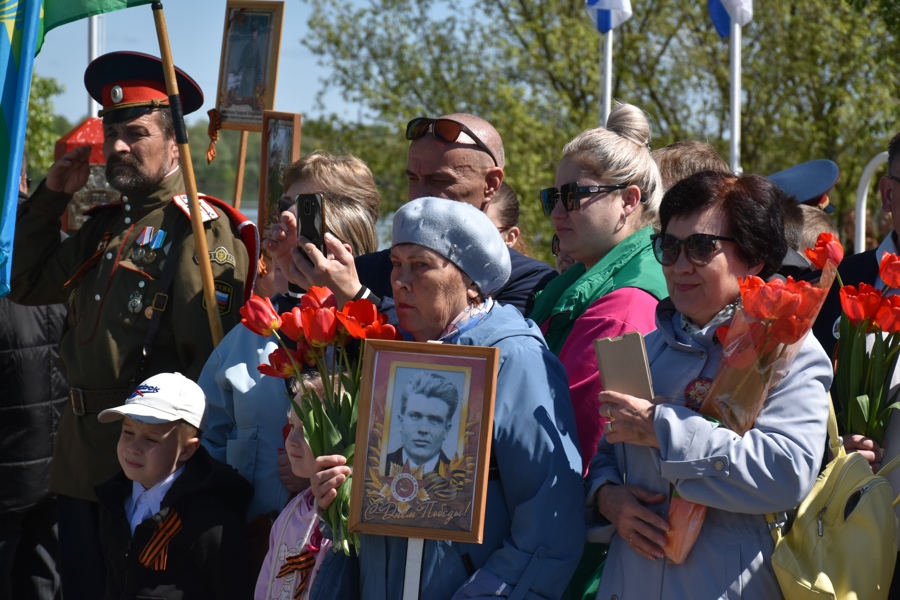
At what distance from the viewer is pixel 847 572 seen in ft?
8.67

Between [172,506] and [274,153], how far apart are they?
1694 millimetres

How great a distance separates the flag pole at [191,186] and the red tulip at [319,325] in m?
1.41

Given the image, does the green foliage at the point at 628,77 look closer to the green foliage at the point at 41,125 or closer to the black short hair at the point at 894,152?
the green foliage at the point at 41,125

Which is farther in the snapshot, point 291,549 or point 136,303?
point 136,303

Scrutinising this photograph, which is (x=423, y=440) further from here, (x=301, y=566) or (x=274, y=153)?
(x=274, y=153)

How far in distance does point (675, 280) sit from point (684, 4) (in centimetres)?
1626

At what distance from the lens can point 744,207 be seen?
2.85 meters

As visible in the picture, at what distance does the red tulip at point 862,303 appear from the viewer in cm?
298

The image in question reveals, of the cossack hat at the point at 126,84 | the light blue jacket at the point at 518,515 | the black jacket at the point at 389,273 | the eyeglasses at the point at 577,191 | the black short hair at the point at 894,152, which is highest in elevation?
the cossack hat at the point at 126,84

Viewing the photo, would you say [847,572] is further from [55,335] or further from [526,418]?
[55,335]

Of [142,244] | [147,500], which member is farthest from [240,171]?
[147,500]

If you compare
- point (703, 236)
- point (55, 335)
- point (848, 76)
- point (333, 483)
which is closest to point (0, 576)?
point (55, 335)

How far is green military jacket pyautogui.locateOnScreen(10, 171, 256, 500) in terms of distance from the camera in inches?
171

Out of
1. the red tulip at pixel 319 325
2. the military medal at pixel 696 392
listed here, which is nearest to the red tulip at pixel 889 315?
the military medal at pixel 696 392
